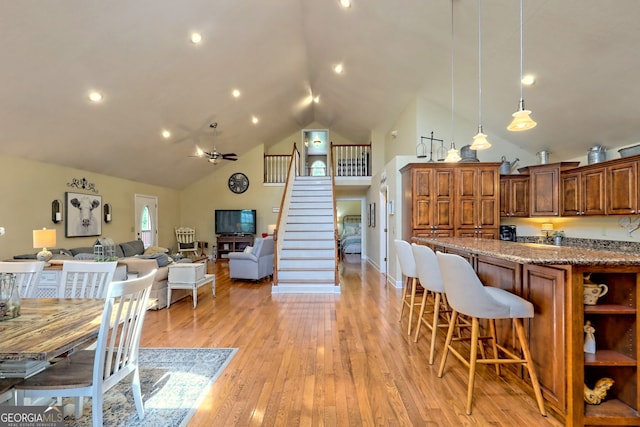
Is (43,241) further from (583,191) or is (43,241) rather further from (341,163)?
(583,191)

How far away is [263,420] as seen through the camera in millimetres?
2021

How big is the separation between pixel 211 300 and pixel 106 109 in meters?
3.54

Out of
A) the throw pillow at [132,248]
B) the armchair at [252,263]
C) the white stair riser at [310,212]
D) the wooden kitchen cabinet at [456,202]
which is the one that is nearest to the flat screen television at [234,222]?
the white stair riser at [310,212]

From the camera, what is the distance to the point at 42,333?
5.01 ft

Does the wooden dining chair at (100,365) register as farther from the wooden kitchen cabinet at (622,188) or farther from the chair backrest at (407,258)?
the wooden kitchen cabinet at (622,188)

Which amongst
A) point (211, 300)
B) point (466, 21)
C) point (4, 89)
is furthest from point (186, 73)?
point (466, 21)

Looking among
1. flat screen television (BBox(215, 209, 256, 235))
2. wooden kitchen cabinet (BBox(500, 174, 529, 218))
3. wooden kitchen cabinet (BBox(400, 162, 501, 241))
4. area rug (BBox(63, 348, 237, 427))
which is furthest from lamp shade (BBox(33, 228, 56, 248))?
wooden kitchen cabinet (BBox(500, 174, 529, 218))

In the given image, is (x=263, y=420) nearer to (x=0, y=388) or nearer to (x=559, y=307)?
(x=0, y=388)

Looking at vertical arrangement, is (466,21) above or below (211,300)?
above

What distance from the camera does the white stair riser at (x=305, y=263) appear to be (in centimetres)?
595

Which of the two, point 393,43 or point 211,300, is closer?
point 393,43

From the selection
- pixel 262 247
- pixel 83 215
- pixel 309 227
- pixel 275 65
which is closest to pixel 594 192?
pixel 309 227

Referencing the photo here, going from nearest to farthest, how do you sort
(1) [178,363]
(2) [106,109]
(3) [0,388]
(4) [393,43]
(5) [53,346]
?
(5) [53,346] < (3) [0,388] < (1) [178,363] < (4) [393,43] < (2) [106,109]

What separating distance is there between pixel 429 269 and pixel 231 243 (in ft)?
26.7
